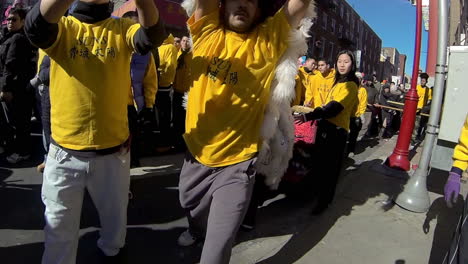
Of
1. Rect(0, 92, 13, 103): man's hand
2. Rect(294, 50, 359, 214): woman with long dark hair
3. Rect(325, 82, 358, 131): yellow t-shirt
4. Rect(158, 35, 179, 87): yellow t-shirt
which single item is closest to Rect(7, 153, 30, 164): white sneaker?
Rect(0, 92, 13, 103): man's hand

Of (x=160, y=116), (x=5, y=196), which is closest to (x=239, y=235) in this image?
(x=5, y=196)

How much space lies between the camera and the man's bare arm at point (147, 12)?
1815 millimetres

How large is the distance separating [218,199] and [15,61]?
394cm

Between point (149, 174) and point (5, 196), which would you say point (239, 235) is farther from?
point (5, 196)

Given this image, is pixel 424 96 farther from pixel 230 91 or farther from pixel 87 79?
pixel 87 79

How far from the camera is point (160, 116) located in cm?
619

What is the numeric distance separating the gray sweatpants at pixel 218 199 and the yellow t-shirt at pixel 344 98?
1.83 meters

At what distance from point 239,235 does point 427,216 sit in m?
2.22

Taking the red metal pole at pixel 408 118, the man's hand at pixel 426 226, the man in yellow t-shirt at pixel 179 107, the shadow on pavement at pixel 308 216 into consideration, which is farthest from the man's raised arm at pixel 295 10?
the red metal pole at pixel 408 118

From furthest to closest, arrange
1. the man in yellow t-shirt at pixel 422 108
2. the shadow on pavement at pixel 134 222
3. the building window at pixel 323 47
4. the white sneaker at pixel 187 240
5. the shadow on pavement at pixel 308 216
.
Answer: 1. the building window at pixel 323 47
2. the man in yellow t-shirt at pixel 422 108
3. the shadow on pavement at pixel 308 216
4. the white sneaker at pixel 187 240
5. the shadow on pavement at pixel 134 222

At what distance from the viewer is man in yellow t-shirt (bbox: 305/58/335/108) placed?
422cm

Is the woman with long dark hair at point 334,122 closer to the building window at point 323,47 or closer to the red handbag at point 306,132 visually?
the red handbag at point 306,132

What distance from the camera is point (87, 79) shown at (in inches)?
78.0

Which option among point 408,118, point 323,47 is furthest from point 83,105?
point 323,47
